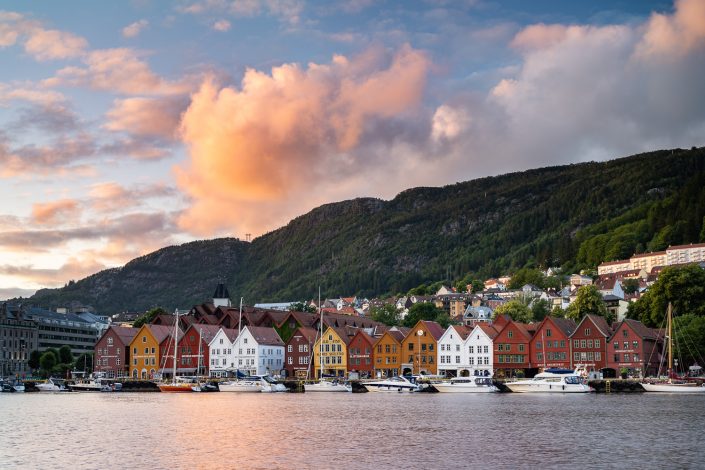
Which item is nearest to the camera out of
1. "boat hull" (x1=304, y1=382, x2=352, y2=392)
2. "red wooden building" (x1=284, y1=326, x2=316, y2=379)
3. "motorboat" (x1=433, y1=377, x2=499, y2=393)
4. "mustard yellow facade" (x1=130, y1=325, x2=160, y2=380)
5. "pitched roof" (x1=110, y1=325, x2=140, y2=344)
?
"motorboat" (x1=433, y1=377, x2=499, y2=393)

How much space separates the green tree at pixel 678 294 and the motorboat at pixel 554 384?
84.4 ft

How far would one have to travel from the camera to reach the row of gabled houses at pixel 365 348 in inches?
4897

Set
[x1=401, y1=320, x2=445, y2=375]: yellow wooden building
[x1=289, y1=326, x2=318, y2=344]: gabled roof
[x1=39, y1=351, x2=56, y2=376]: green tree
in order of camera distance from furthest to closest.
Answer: [x1=39, y1=351, x2=56, y2=376]: green tree, [x1=289, y1=326, x2=318, y2=344]: gabled roof, [x1=401, y1=320, x2=445, y2=375]: yellow wooden building

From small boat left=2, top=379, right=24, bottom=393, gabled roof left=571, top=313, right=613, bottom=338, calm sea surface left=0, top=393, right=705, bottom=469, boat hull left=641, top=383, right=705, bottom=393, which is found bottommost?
small boat left=2, top=379, right=24, bottom=393

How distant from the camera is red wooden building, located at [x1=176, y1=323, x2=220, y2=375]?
14900 centimetres

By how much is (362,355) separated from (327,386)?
19.6 meters

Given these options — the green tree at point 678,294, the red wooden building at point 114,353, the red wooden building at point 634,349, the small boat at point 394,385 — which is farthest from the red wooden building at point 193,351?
the green tree at point 678,294

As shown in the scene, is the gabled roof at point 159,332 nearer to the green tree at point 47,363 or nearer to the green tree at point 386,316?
the green tree at point 47,363

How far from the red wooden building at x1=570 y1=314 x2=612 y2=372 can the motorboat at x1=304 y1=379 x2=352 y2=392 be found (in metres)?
33.3

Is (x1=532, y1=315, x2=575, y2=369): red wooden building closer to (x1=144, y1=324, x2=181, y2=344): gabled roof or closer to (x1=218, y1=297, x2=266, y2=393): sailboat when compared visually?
(x1=218, y1=297, x2=266, y2=393): sailboat

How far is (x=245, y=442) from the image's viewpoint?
52.8m

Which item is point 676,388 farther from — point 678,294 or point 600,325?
point 678,294

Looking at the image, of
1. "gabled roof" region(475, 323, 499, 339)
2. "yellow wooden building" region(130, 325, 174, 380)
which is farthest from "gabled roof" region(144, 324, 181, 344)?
"gabled roof" region(475, 323, 499, 339)

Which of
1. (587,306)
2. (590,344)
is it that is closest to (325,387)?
(590,344)
